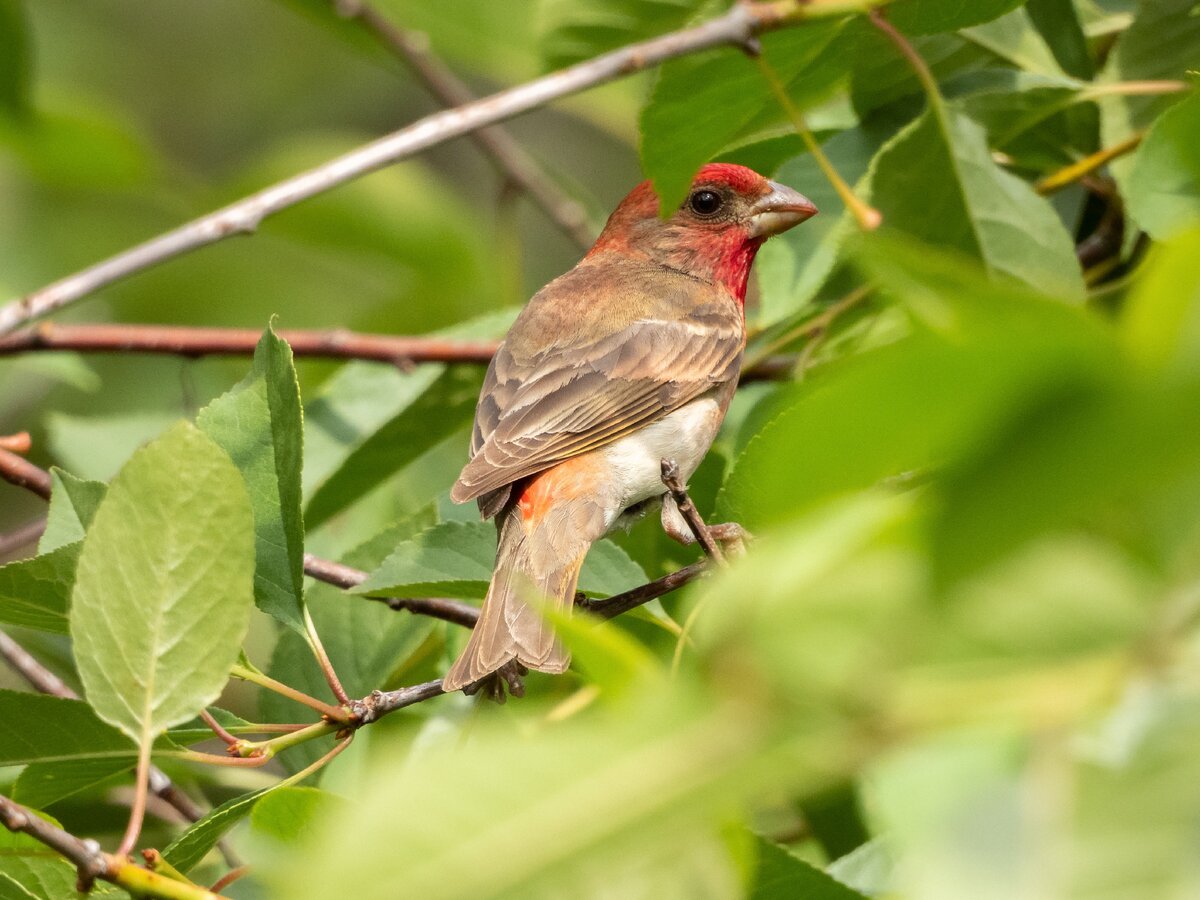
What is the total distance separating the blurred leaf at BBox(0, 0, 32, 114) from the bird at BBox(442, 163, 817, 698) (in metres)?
2.01

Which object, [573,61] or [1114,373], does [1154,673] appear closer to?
[1114,373]

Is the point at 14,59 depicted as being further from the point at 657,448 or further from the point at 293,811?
the point at 293,811

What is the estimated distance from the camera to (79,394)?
636cm

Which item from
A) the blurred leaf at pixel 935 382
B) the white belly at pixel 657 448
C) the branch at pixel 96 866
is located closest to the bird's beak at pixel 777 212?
the white belly at pixel 657 448

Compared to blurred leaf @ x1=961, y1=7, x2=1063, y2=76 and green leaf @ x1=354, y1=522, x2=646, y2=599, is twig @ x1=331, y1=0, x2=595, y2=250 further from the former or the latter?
green leaf @ x1=354, y1=522, x2=646, y2=599

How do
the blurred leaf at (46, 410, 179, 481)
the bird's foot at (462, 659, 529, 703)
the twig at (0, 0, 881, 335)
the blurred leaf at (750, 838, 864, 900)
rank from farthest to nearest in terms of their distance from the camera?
the blurred leaf at (46, 410, 179, 481), the bird's foot at (462, 659, 529, 703), the twig at (0, 0, 881, 335), the blurred leaf at (750, 838, 864, 900)

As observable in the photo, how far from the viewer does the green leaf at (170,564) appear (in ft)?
5.93

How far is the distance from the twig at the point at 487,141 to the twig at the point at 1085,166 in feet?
7.75

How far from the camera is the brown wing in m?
3.59

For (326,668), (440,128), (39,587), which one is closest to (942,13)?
(440,128)

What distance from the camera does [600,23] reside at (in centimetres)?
341

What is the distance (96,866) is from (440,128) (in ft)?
5.20

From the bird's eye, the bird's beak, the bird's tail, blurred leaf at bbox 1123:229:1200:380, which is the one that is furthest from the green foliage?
the bird's eye

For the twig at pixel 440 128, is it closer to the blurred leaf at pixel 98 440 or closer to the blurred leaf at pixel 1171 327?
the blurred leaf at pixel 98 440
